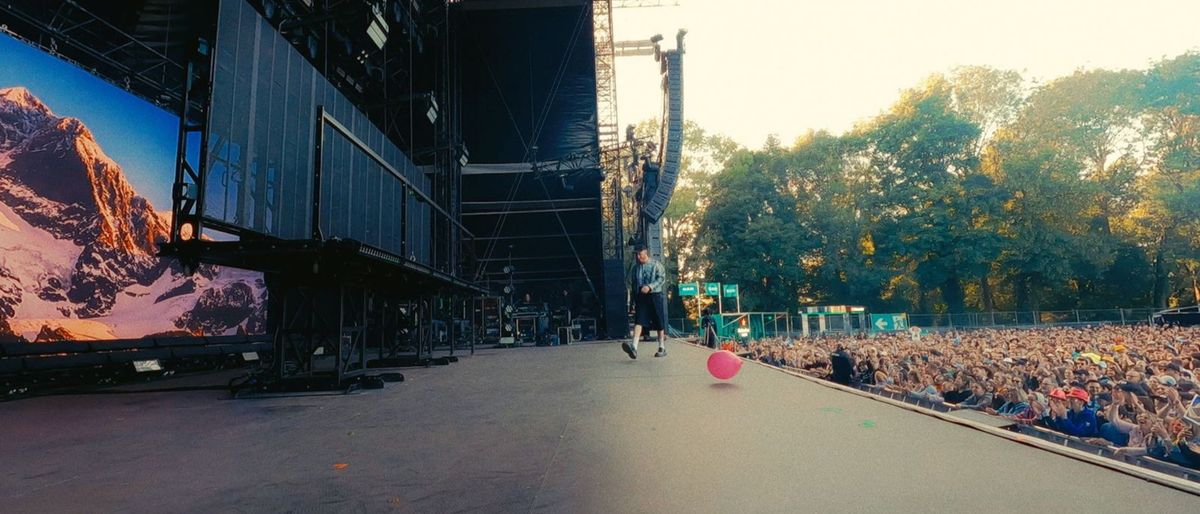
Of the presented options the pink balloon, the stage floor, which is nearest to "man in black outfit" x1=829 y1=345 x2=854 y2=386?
the pink balloon

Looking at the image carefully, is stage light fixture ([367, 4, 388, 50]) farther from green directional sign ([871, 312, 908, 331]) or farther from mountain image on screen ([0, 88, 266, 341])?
green directional sign ([871, 312, 908, 331])

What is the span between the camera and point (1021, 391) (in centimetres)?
502

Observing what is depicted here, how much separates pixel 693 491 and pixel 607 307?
53.4 ft

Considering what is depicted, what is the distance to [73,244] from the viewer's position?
29.1ft

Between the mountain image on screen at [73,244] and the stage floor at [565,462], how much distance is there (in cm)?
711

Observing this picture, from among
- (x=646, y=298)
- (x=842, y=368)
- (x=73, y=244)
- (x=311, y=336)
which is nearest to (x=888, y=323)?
(x=842, y=368)

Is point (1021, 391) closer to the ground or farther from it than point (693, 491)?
closer to the ground

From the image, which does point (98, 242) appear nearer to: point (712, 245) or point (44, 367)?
point (44, 367)

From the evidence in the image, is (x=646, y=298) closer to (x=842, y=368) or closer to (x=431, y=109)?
(x=842, y=368)

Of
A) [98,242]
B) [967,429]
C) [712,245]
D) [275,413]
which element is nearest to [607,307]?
[98,242]

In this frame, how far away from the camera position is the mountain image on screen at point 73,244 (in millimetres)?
7969

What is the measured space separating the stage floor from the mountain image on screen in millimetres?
7114

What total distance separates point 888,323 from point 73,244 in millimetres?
31539

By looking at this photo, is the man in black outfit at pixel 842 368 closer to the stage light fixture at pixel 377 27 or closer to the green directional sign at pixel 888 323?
the stage light fixture at pixel 377 27
